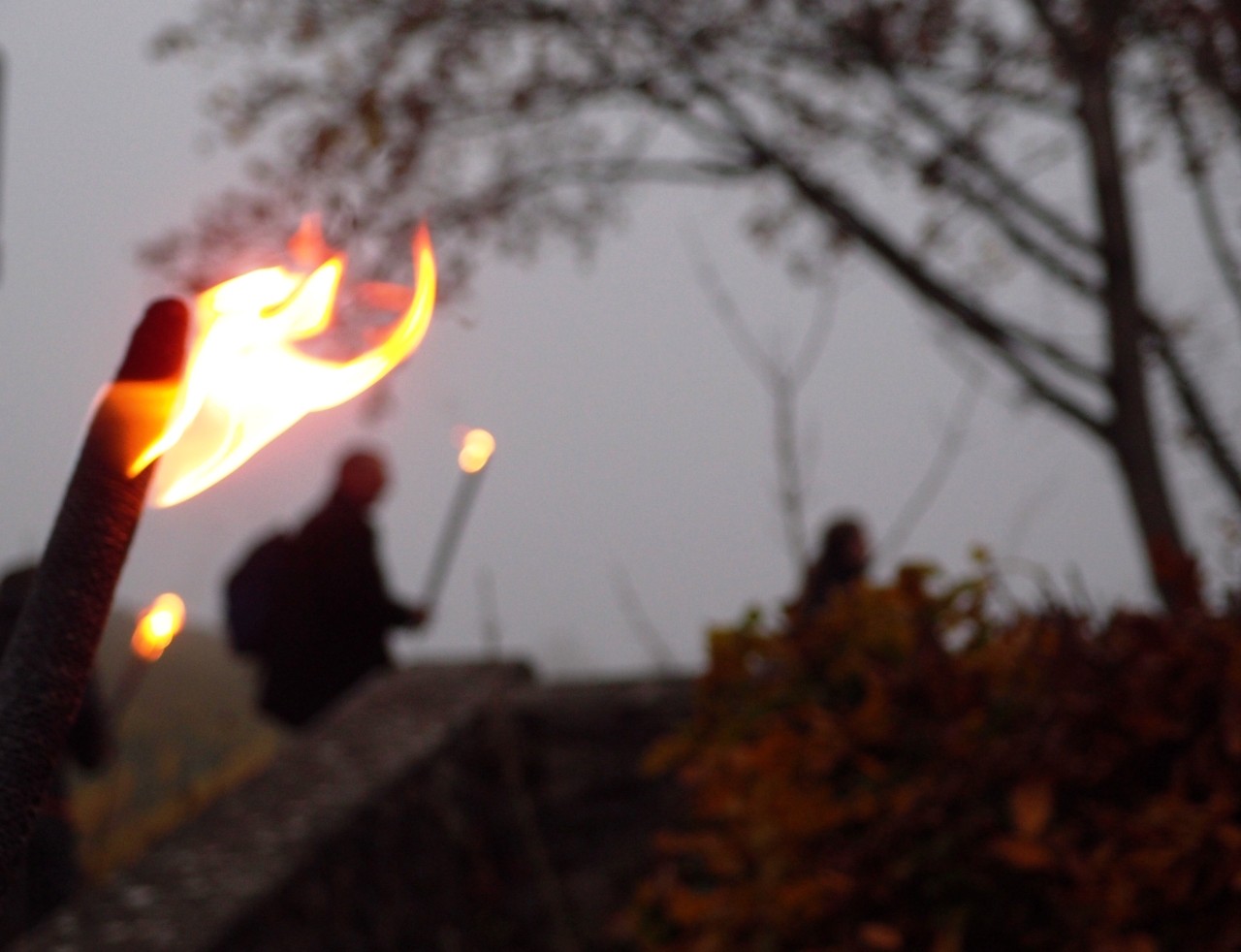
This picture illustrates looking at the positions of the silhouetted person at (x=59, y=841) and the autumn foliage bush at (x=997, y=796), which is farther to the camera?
the silhouetted person at (x=59, y=841)

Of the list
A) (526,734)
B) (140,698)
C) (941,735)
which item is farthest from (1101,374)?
(140,698)

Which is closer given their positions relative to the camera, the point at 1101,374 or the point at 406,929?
the point at 406,929

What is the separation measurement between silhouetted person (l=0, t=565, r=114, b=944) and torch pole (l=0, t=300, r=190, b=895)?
3.23m

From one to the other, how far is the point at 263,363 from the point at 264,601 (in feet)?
15.9

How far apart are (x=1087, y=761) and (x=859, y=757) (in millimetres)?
447

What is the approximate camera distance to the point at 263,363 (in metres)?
0.97

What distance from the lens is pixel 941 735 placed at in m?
2.33

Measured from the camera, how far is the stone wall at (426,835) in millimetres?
3490

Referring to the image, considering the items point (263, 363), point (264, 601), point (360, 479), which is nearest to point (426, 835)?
point (264, 601)

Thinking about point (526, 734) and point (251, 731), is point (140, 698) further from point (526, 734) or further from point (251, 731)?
point (526, 734)

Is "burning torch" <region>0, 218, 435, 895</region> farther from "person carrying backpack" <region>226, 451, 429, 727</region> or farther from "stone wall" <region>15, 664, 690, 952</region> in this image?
"person carrying backpack" <region>226, 451, 429, 727</region>

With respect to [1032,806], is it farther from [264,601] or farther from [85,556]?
[264,601]

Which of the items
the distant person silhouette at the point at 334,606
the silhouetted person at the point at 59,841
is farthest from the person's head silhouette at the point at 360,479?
the silhouetted person at the point at 59,841

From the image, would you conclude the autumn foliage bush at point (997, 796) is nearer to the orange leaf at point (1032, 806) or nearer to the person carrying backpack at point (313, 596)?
the orange leaf at point (1032, 806)
